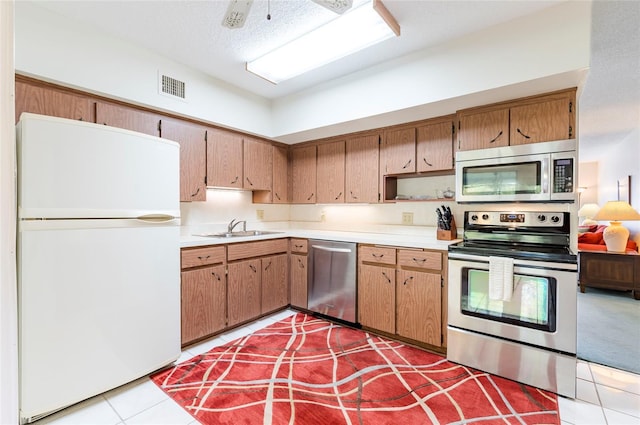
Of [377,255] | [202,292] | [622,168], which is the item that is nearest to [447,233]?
[377,255]

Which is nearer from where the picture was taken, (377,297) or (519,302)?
(519,302)

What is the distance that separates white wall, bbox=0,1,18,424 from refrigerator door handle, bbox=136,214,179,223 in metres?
1.21

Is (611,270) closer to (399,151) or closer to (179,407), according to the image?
(399,151)

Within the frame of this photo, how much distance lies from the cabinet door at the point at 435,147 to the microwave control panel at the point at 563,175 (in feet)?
2.55

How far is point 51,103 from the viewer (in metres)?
2.09

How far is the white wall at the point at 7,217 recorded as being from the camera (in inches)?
30.4

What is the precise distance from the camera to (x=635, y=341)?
2688mm

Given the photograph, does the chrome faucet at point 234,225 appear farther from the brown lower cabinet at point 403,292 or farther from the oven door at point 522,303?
the oven door at point 522,303

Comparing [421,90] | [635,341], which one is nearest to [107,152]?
[421,90]

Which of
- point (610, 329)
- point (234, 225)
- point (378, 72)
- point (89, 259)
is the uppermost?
point (378, 72)

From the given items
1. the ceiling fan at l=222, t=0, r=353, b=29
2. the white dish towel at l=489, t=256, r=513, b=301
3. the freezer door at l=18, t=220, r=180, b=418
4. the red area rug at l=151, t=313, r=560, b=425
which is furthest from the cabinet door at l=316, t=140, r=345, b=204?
the ceiling fan at l=222, t=0, r=353, b=29

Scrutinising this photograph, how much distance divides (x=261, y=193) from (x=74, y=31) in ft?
7.30

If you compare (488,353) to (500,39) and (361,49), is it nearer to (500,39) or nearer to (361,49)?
(500,39)

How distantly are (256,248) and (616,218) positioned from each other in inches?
190
